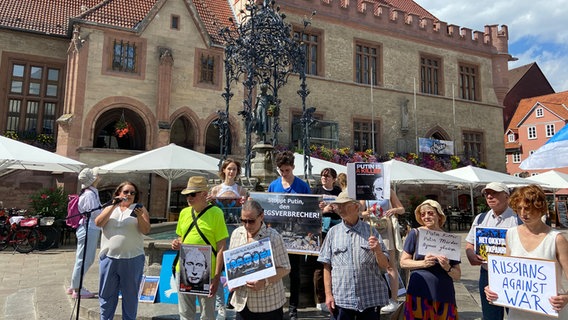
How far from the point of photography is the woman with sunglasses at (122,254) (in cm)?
382

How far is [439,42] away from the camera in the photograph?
2452 cm

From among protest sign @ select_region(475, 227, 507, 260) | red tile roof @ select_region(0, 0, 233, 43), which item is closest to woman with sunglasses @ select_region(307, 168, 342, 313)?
protest sign @ select_region(475, 227, 507, 260)

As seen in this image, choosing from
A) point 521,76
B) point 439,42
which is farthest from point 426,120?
point 521,76

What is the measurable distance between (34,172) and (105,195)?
301cm

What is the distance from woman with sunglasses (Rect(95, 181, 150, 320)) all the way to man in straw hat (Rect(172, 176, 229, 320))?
619 millimetres

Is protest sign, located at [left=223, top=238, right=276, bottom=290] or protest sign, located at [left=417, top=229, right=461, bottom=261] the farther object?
protest sign, located at [left=417, top=229, right=461, bottom=261]

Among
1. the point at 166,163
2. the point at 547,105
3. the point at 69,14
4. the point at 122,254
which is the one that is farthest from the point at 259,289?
the point at 547,105

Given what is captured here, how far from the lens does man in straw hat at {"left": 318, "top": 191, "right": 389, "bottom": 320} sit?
296 centimetres

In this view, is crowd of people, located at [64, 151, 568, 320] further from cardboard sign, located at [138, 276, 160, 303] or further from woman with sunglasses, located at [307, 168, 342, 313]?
cardboard sign, located at [138, 276, 160, 303]

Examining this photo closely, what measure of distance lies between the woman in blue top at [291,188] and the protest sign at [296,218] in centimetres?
21

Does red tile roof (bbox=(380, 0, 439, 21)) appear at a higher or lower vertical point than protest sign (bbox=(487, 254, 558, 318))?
higher

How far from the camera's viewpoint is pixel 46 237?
35.5 feet

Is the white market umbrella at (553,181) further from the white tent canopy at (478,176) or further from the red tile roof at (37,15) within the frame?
the red tile roof at (37,15)

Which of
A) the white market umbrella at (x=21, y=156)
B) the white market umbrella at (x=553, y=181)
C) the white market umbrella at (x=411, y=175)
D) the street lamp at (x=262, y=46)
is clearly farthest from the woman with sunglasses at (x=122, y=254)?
the white market umbrella at (x=553, y=181)
